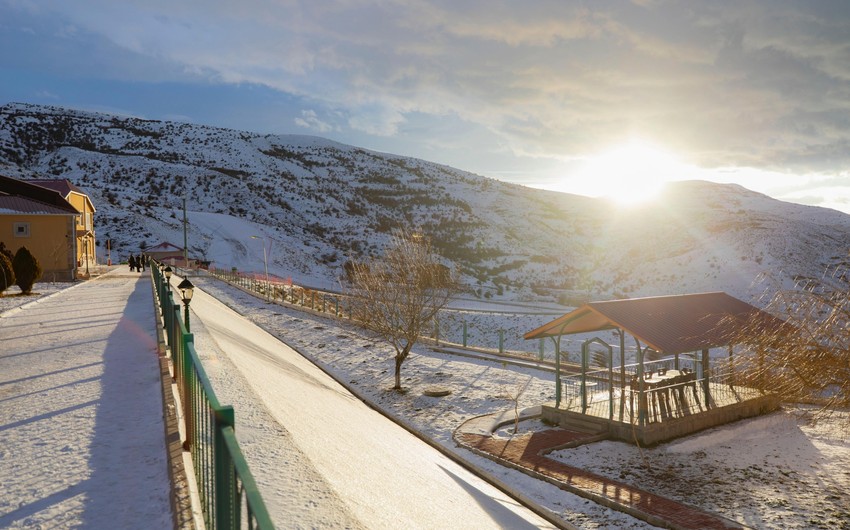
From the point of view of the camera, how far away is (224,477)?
3730mm

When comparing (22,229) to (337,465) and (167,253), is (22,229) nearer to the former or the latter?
(167,253)

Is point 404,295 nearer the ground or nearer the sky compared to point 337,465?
nearer the sky

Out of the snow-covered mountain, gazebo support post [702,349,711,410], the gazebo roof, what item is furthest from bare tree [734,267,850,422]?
the snow-covered mountain

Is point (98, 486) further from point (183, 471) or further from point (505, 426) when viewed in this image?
point (505, 426)

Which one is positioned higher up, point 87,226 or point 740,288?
point 87,226

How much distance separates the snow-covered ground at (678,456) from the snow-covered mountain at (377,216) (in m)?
35.1

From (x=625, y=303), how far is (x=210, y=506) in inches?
523

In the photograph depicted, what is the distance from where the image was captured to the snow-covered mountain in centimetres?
6988

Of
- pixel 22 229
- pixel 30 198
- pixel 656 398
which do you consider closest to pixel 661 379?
pixel 656 398

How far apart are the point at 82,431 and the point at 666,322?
1366cm

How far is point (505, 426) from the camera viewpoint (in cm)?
1556

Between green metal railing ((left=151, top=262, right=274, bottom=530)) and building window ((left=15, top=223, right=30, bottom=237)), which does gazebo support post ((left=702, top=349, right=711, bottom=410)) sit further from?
building window ((left=15, top=223, right=30, bottom=237))

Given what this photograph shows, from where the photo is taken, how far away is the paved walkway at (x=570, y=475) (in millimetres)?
9852

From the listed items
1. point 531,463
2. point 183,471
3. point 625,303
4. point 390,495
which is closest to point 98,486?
point 183,471
